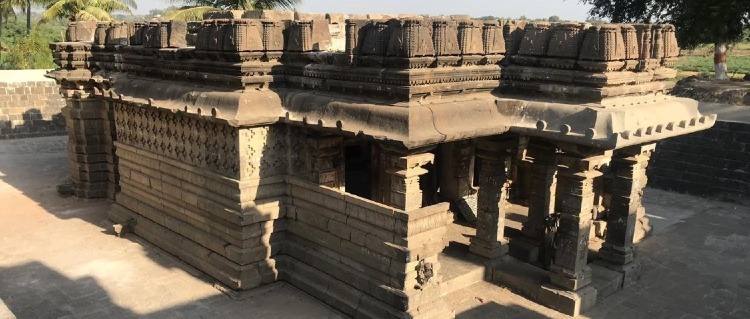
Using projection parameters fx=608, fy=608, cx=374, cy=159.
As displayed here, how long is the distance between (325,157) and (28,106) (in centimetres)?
1513

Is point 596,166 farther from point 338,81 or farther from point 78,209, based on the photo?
point 78,209

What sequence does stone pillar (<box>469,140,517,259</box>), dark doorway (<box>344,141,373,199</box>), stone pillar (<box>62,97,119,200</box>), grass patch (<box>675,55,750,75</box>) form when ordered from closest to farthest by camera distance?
stone pillar (<box>469,140,517,259</box>), dark doorway (<box>344,141,373,199</box>), stone pillar (<box>62,97,119,200</box>), grass patch (<box>675,55,750,75</box>)

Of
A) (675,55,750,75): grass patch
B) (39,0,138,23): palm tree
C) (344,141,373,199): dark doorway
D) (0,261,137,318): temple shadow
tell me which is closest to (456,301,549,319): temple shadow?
(344,141,373,199): dark doorway

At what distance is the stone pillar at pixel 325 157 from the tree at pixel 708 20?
19148mm

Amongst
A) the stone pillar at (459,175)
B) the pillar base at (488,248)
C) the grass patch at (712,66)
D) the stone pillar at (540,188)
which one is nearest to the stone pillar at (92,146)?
the stone pillar at (459,175)

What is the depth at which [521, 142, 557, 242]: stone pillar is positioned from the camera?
8.39 m

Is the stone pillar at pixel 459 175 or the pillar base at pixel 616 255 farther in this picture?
the stone pillar at pixel 459 175

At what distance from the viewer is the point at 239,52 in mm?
7535

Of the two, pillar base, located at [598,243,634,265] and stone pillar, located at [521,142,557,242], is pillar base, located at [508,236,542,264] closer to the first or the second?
stone pillar, located at [521,142,557,242]

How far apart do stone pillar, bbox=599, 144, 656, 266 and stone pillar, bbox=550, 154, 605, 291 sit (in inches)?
31.5

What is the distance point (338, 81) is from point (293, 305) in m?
2.81

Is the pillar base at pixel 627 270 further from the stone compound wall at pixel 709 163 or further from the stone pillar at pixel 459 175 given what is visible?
the stone compound wall at pixel 709 163

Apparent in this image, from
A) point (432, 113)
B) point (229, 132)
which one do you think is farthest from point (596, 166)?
point (229, 132)

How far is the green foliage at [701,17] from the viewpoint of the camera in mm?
21594
